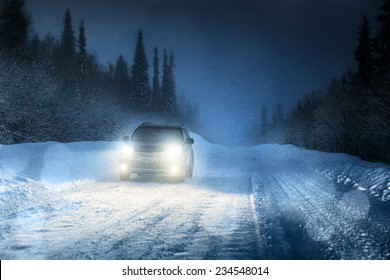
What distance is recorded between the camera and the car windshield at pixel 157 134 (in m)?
13.0

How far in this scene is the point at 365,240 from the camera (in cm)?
503

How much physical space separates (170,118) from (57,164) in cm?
6256

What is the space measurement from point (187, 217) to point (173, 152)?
215 inches

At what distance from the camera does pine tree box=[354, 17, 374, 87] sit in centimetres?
4134

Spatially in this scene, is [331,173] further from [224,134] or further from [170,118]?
[224,134]

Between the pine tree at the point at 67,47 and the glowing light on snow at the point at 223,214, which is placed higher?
the pine tree at the point at 67,47

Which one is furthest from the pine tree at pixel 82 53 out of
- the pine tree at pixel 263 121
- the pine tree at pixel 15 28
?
the pine tree at pixel 263 121

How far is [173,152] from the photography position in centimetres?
1198

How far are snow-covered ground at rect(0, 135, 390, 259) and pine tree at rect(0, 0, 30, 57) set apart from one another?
25298mm

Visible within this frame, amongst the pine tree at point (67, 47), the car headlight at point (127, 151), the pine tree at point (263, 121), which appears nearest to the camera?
the car headlight at point (127, 151)

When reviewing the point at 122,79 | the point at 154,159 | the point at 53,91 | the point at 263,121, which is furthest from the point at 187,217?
the point at 263,121

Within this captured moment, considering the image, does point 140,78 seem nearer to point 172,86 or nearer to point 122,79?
point 122,79

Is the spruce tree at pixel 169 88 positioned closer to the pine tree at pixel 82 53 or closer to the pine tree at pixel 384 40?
the pine tree at pixel 82 53

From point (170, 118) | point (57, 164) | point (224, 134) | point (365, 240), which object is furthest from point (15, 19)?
point (224, 134)
